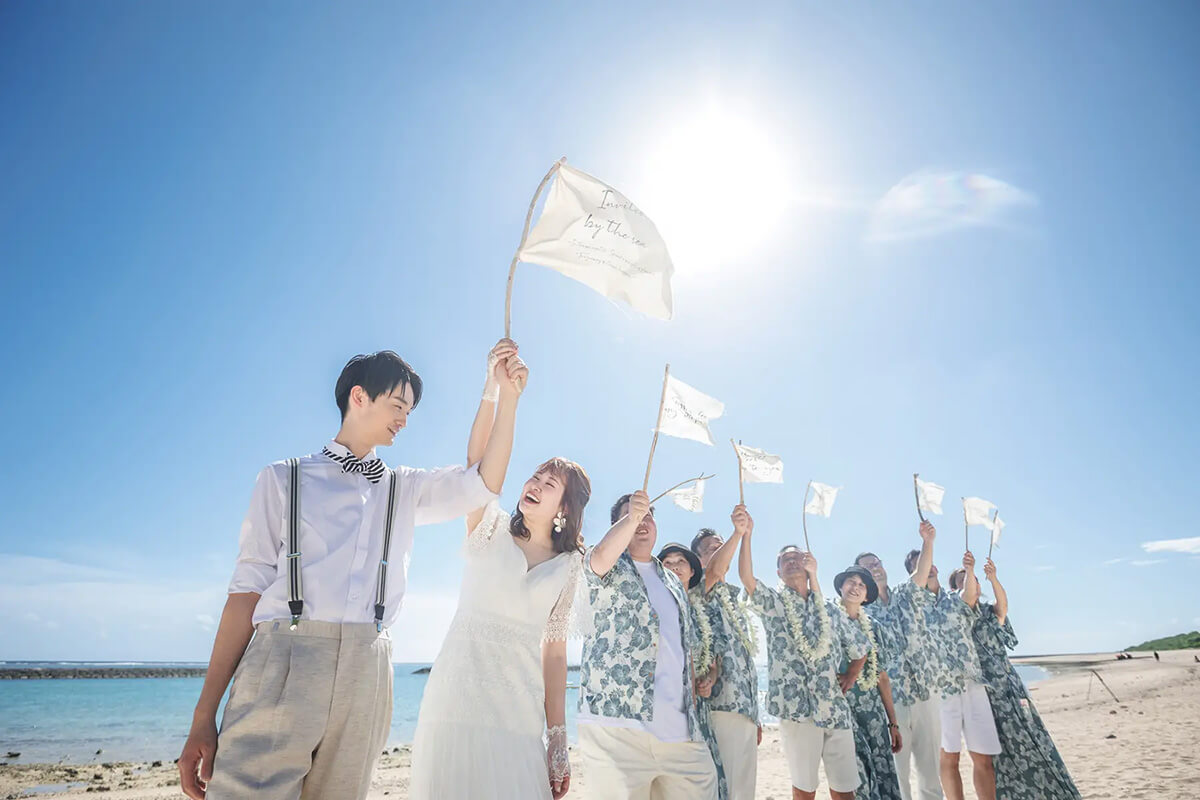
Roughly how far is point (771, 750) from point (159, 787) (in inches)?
538

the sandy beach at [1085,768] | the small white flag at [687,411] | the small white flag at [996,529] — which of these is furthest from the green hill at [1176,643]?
the small white flag at [687,411]

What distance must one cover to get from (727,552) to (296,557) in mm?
4192

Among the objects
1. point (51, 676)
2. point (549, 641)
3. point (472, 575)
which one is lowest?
point (51, 676)

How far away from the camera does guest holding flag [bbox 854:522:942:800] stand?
278 inches

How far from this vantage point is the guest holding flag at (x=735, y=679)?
5.06 metres

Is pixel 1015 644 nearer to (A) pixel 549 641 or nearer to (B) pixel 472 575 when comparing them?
(A) pixel 549 641

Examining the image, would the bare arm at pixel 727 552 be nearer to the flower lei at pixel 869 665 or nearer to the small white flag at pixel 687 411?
the small white flag at pixel 687 411

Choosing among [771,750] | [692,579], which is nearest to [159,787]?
[692,579]

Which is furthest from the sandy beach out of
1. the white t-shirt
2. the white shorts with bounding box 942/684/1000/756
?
the white shorts with bounding box 942/684/1000/756

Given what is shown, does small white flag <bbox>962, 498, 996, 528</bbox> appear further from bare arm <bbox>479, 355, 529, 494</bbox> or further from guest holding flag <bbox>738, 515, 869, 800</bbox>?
bare arm <bbox>479, 355, 529, 494</bbox>

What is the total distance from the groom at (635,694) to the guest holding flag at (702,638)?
392mm

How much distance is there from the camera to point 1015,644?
7629 millimetres

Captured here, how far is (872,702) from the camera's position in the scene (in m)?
6.61

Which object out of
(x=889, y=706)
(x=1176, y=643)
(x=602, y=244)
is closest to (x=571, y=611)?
(x=602, y=244)
